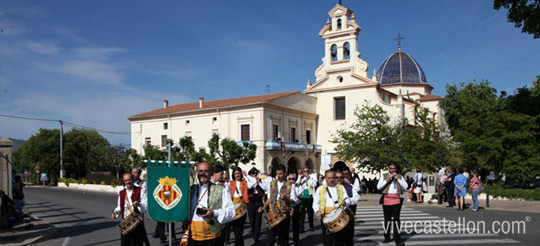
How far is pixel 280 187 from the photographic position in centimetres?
926

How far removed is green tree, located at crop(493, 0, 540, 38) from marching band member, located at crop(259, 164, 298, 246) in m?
11.7

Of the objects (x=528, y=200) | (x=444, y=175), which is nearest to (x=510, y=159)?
(x=528, y=200)

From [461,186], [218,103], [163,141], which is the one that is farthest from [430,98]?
[461,186]

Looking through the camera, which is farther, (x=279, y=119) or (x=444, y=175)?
(x=279, y=119)

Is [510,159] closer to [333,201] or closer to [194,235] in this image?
[333,201]

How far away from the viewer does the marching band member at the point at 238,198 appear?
28.4ft

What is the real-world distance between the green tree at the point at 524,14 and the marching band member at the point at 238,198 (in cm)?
1213

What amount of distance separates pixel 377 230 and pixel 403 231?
2.40 feet

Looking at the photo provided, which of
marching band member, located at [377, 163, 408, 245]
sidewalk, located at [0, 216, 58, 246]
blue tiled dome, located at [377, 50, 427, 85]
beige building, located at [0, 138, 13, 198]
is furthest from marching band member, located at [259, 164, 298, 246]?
blue tiled dome, located at [377, 50, 427, 85]

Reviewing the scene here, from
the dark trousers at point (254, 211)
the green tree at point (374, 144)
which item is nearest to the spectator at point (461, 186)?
the dark trousers at point (254, 211)

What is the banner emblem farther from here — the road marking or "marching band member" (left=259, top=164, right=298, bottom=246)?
the road marking

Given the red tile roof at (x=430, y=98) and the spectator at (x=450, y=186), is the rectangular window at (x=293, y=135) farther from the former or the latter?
the spectator at (x=450, y=186)

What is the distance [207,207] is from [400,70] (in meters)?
53.4

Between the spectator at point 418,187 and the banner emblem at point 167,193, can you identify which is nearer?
the banner emblem at point 167,193
